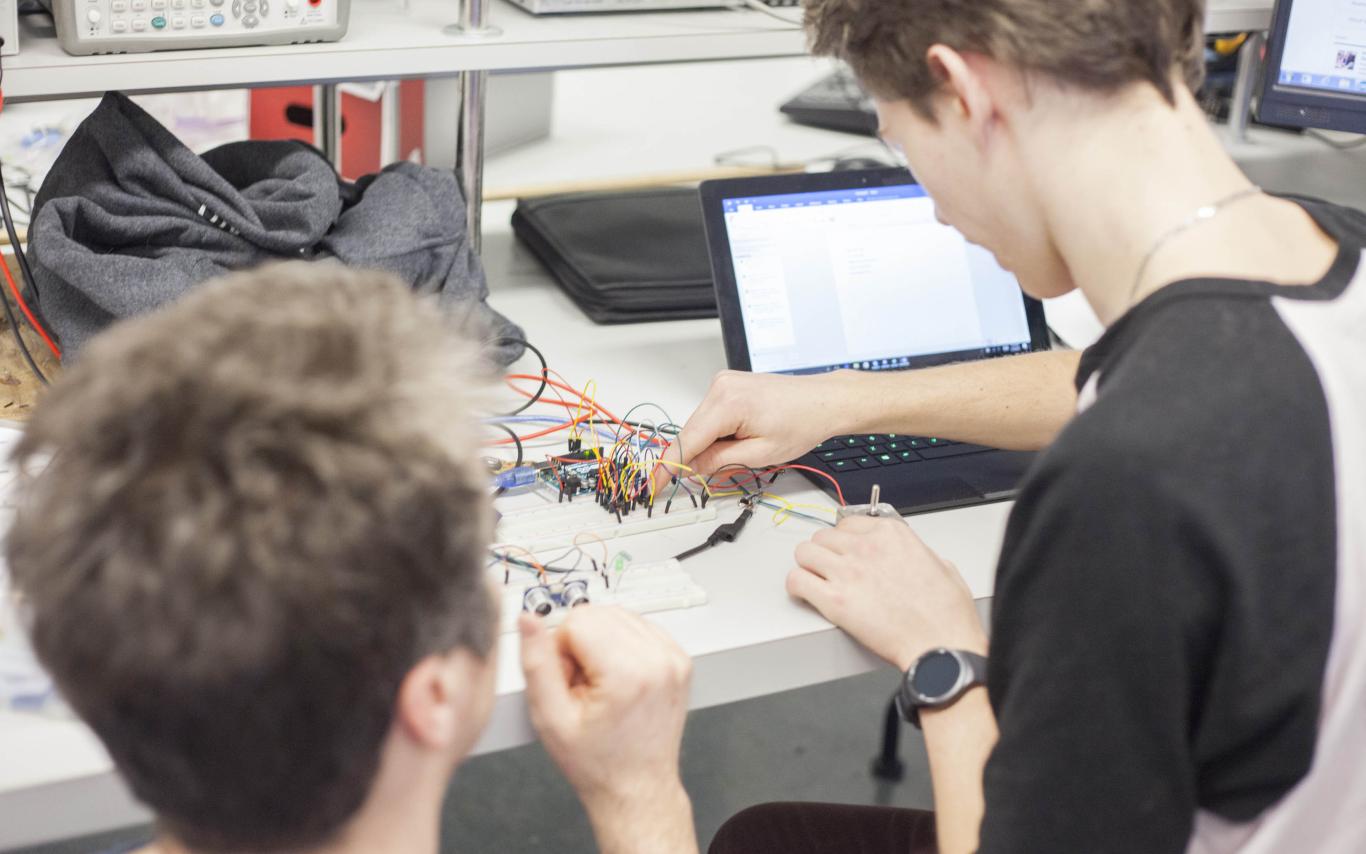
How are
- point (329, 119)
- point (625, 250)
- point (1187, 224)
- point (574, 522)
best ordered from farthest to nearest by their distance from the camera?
point (329, 119) < point (625, 250) < point (574, 522) < point (1187, 224)

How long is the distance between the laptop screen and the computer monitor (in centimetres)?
55

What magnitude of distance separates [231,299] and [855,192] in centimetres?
100

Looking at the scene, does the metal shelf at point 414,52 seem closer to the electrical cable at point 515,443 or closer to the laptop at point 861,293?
the laptop at point 861,293

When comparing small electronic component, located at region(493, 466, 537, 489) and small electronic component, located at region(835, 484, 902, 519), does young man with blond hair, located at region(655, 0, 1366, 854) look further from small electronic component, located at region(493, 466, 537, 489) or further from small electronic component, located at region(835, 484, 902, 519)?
small electronic component, located at region(493, 466, 537, 489)

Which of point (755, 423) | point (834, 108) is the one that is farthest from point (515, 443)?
point (834, 108)

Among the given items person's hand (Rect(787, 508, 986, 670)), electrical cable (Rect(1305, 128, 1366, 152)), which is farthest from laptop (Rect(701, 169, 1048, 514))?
electrical cable (Rect(1305, 128, 1366, 152))

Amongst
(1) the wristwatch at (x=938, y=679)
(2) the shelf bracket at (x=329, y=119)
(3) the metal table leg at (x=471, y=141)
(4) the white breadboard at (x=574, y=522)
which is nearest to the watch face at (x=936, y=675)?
(1) the wristwatch at (x=938, y=679)

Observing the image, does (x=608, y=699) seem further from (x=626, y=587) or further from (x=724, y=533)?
(x=724, y=533)

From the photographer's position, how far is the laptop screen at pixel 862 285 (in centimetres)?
145

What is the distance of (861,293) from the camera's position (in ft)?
4.85

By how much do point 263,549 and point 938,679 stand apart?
1.99 ft

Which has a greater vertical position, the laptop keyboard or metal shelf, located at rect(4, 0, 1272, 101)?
metal shelf, located at rect(4, 0, 1272, 101)

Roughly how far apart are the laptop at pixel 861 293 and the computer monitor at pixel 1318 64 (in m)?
0.54

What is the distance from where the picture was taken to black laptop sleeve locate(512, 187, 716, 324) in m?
1.68
